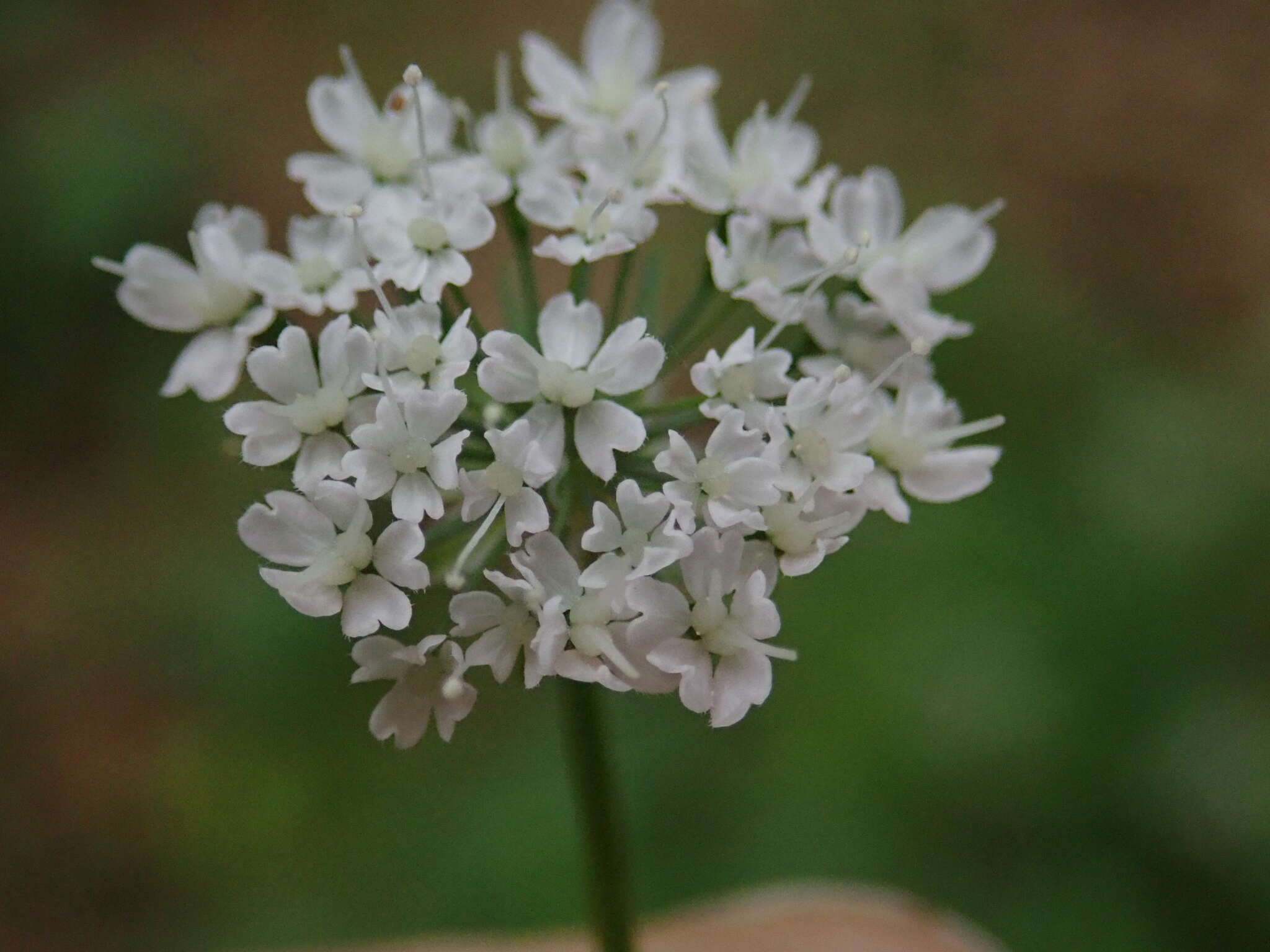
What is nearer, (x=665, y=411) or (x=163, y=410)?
(x=665, y=411)

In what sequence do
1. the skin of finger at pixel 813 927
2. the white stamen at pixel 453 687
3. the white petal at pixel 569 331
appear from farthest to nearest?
1. the skin of finger at pixel 813 927
2. the white petal at pixel 569 331
3. the white stamen at pixel 453 687

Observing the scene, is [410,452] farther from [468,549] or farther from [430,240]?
[430,240]

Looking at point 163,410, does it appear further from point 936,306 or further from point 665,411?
point 665,411

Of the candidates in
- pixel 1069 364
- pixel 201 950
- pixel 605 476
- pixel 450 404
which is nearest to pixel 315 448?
pixel 450 404

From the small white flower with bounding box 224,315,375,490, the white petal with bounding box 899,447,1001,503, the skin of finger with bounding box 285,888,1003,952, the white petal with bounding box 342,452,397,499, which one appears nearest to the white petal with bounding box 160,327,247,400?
the small white flower with bounding box 224,315,375,490

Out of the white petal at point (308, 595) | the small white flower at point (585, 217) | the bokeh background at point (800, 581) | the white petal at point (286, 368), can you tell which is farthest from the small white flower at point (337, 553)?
the bokeh background at point (800, 581)

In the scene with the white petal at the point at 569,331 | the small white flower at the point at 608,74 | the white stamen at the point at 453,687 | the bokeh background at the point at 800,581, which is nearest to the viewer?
the white stamen at the point at 453,687

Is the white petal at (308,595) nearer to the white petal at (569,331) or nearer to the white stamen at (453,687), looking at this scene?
the white stamen at (453,687)

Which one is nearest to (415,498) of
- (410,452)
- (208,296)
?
(410,452)
